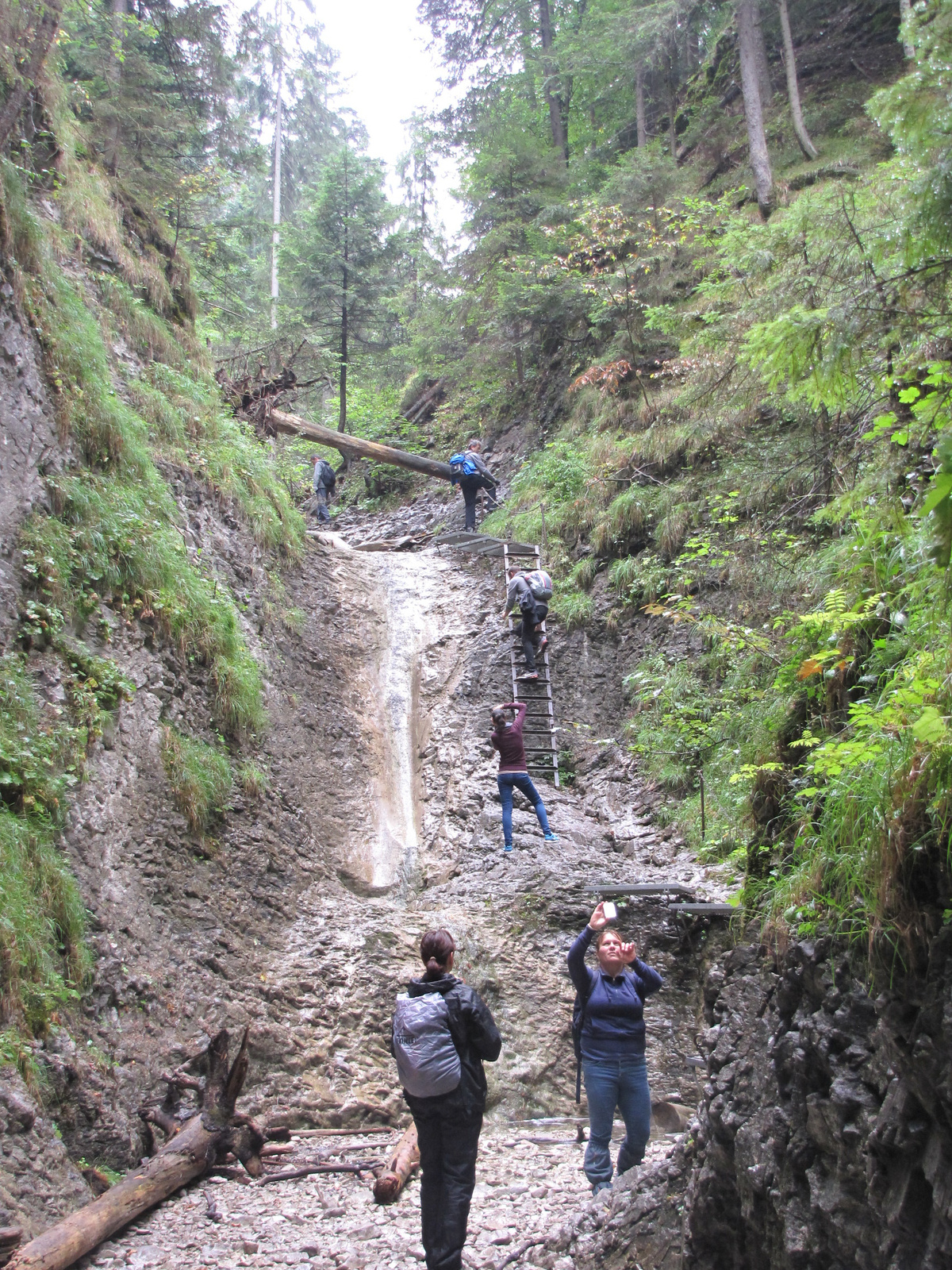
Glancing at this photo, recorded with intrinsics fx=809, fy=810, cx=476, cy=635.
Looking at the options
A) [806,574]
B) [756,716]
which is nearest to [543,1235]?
[756,716]

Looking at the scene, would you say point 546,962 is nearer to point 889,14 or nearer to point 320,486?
point 320,486

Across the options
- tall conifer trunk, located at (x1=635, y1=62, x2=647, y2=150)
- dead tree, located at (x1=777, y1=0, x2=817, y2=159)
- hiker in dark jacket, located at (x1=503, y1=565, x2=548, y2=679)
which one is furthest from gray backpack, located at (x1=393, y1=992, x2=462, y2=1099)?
tall conifer trunk, located at (x1=635, y1=62, x2=647, y2=150)

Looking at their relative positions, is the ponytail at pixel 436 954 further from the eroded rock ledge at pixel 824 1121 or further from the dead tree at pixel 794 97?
the dead tree at pixel 794 97

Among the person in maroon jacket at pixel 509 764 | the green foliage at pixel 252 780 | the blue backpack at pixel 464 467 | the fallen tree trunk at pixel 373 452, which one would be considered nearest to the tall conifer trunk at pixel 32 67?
the green foliage at pixel 252 780

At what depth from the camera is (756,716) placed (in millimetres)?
8727

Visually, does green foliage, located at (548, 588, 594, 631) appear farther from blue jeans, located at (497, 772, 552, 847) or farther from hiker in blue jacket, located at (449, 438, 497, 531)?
blue jeans, located at (497, 772, 552, 847)

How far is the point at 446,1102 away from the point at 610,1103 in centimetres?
113

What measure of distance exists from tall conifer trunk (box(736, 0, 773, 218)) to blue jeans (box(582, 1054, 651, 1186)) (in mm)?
17071

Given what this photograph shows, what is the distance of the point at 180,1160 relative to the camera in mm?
5207

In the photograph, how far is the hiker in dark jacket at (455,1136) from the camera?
3656 mm

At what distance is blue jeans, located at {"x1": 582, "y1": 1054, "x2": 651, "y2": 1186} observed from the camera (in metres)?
4.30

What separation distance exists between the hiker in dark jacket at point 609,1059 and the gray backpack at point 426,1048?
99 centimetres

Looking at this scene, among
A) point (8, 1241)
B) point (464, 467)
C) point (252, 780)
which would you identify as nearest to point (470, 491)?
point (464, 467)

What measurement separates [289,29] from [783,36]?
98.6 feet
